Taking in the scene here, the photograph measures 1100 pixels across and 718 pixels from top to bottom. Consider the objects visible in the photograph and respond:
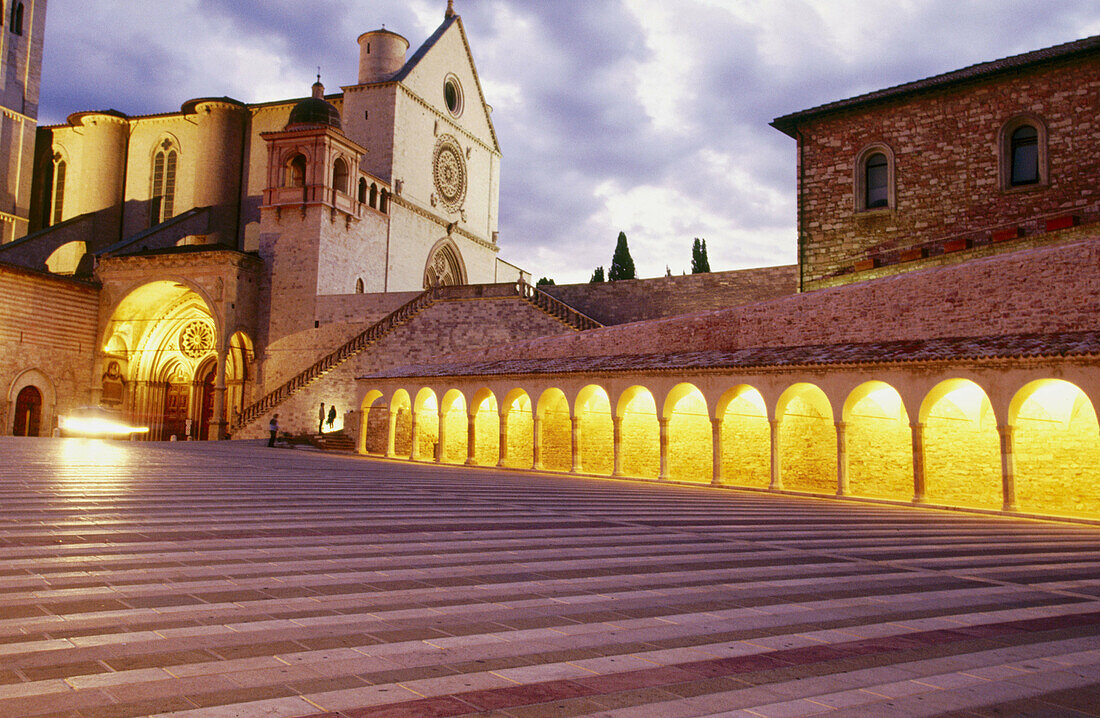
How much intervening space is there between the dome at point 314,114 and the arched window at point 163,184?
10.2 meters

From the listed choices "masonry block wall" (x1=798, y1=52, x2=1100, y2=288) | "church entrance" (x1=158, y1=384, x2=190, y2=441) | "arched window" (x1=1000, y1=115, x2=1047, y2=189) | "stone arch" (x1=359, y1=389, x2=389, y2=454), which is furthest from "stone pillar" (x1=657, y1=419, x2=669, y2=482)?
"church entrance" (x1=158, y1=384, x2=190, y2=441)

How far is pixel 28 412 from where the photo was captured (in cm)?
3553

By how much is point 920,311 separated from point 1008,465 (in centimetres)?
421

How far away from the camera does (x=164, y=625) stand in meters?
4.68

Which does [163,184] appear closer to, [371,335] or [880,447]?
[371,335]

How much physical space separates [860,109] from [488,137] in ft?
92.7

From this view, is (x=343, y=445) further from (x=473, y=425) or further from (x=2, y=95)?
(x=2, y=95)

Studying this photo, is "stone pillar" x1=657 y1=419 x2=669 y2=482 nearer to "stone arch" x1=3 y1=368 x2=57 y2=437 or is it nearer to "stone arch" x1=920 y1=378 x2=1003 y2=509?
"stone arch" x1=920 y1=378 x2=1003 y2=509

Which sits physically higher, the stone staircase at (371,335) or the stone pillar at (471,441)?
the stone staircase at (371,335)

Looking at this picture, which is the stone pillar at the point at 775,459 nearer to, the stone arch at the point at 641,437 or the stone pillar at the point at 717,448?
the stone pillar at the point at 717,448

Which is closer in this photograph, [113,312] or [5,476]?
[5,476]

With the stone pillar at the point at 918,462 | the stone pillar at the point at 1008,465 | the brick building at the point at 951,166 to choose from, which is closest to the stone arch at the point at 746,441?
the stone pillar at the point at 918,462

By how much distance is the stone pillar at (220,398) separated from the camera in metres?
35.6

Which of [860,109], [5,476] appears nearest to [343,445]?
[5,476]
